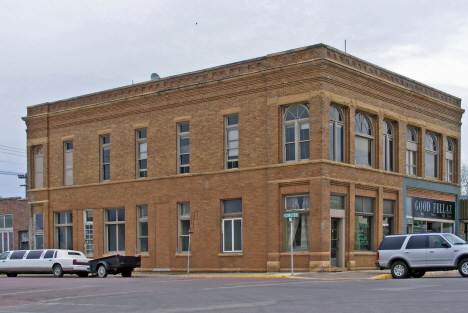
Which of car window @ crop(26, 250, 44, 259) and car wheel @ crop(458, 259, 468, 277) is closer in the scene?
car wheel @ crop(458, 259, 468, 277)

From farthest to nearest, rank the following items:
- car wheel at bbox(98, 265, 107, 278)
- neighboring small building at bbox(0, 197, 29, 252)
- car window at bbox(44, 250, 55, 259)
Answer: neighboring small building at bbox(0, 197, 29, 252) < car window at bbox(44, 250, 55, 259) < car wheel at bbox(98, 265, 107, 278)

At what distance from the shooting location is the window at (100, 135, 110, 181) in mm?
39312

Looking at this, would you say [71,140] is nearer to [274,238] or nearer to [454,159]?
[274,238]

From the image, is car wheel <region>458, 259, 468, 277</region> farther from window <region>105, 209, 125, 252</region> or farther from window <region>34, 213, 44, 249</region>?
window <region>34, 213, 44, 249</region>

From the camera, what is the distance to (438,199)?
39.4m

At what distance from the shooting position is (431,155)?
3941 centimetres

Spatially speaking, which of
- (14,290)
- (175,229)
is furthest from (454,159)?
(14,290)

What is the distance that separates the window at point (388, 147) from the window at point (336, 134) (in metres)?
3.93

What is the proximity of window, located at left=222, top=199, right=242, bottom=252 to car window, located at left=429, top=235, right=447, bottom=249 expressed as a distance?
35.3ft

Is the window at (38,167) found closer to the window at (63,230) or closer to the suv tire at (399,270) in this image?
→ the window at (63,230)

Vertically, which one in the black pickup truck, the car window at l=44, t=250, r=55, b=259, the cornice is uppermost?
the cornice

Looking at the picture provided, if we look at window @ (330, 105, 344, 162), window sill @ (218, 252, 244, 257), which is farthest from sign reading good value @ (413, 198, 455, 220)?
window sill @ (218, 252, 244, 257)

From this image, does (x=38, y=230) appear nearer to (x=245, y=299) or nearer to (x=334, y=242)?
(x=334, y=242)

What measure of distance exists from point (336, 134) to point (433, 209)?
10779 millimetres
